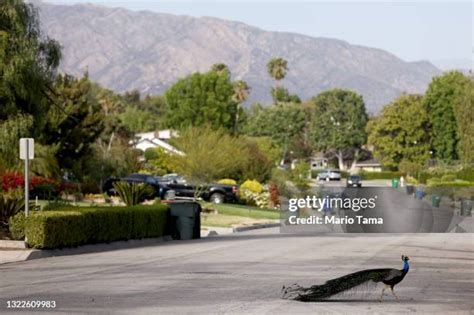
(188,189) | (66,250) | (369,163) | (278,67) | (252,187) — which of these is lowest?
(66,250)

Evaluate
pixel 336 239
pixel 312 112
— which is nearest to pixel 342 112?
pixel 312 112

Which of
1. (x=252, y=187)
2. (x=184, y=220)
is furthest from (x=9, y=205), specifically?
(x=252, y=187)

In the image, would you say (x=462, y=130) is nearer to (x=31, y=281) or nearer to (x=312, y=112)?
(x=31, y=281)

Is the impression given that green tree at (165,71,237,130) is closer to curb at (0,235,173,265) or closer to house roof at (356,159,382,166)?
house roof at (356,159,382,166)

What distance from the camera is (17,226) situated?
2816 centimetres

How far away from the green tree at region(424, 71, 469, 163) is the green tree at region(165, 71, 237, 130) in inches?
1080

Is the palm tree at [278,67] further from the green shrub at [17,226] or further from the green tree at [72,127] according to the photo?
the green shrub at [17,226]

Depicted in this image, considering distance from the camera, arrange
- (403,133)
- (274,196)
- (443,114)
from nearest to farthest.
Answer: (274,196), (443,114), (403,133)

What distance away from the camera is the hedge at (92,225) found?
27.7m

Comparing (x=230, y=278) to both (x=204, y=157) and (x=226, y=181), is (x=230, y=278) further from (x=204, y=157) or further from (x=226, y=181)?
(x=204, y=157)

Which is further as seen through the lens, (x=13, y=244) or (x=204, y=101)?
(x=204, y=101)

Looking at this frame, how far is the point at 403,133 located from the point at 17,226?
118 meters

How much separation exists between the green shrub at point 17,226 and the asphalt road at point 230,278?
1593mm

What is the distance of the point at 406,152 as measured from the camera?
142 metres
